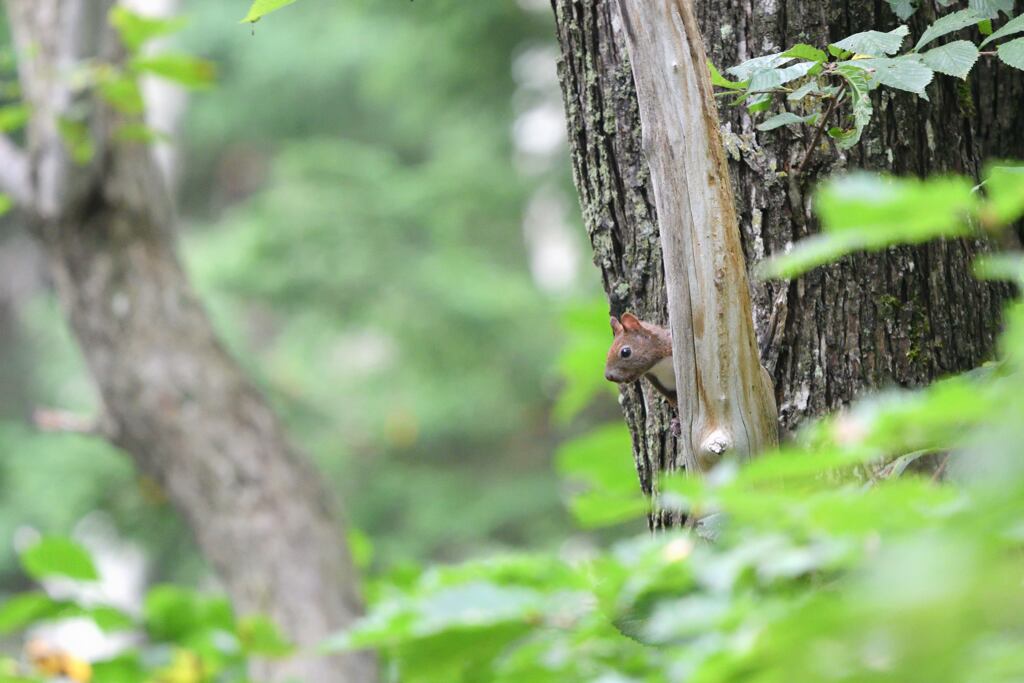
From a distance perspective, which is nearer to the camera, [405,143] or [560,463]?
[560,463]

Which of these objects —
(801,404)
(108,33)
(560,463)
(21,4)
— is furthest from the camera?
(21,4)

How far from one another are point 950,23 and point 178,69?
1.76 m

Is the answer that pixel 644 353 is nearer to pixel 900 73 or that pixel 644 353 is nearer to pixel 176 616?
pixel 900 73

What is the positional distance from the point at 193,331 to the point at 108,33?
2.37 ft

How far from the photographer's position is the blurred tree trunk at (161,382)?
94.1 inches

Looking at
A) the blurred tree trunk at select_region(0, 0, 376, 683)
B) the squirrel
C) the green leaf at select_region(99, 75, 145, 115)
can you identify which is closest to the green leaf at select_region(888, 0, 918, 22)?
the squirrel

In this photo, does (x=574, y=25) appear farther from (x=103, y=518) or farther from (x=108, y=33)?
(x=103, y=518)

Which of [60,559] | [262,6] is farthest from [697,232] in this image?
[60,559]

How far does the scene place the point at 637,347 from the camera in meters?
1.00

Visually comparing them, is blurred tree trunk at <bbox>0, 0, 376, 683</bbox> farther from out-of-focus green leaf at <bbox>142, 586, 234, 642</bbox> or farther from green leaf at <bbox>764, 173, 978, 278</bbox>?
green leaf at <bbox>764, 173, 978, 278</bbox>

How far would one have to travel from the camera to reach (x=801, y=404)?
943mm

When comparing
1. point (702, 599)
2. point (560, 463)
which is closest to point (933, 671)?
point (702, 599)

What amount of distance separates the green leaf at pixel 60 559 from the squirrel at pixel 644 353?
0.80 m

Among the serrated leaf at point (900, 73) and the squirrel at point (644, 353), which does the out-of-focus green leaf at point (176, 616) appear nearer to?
the squirrel at point (644, 353)
